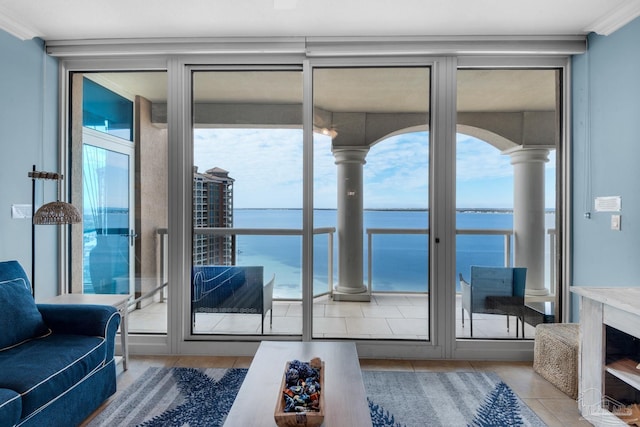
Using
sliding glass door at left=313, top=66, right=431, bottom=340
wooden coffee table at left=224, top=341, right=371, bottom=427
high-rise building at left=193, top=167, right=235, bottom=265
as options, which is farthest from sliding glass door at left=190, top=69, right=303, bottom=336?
wooden coffee table at left=224, top=341, right=371, bottom=427

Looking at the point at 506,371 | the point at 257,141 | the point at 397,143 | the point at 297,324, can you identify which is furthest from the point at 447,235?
the point at 257,141

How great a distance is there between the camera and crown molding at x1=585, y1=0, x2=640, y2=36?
2.44m

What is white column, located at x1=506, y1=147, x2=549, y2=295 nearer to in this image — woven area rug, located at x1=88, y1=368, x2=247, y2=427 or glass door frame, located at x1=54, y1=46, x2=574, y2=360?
glass door frame, located at x1=54, y1=46, x2=574, y2=360

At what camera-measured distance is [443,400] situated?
247 cm

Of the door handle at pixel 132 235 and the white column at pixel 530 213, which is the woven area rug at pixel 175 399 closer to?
the door handle at pixel 132 235

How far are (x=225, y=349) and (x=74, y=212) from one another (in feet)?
5.41

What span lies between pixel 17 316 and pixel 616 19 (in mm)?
4485

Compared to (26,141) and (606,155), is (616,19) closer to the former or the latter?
(606,155)

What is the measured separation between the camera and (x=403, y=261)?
3.33 metres

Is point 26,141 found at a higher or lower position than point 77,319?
higher

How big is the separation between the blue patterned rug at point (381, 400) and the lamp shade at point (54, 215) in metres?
1.29

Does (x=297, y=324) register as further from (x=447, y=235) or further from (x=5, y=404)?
(x=5, y=404)

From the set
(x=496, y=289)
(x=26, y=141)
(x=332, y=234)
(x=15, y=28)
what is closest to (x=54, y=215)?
(x=26, y=141)

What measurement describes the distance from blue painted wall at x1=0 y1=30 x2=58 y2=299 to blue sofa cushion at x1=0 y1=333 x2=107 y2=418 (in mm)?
987
